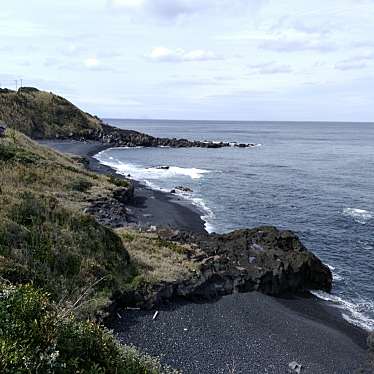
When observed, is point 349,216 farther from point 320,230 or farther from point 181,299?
point 181,299

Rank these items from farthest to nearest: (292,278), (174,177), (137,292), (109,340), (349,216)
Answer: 1. (174,177)
2. (349,216)
3. (292,278)
4. (137,292)
5. (109,340)

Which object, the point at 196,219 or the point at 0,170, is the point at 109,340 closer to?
the point at 0,170

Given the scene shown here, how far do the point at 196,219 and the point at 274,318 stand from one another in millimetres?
21935

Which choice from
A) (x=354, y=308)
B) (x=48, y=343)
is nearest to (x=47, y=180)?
(x=354, y=308)

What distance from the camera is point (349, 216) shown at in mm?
45094

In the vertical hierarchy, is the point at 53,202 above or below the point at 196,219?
above

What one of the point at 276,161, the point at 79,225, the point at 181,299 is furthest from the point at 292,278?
the point at 276,161

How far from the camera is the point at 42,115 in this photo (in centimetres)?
12162

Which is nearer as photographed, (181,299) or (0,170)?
(181,299)

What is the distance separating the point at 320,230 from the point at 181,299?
902 inches

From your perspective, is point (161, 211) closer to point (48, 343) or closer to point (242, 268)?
point (242, 268)

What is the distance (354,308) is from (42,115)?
110318 millimetres

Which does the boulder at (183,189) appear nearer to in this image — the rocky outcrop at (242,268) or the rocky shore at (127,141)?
the rocky outcrop at (242,268)

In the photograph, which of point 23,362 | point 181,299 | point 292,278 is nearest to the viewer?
point 23,362
